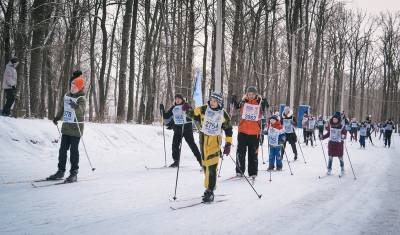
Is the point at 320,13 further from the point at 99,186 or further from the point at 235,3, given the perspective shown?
the point at 99,186

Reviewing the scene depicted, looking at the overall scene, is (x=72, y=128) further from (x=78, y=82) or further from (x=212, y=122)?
(x=212, y=122)

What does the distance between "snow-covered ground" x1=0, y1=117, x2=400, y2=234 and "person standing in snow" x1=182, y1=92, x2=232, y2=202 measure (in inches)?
17.2

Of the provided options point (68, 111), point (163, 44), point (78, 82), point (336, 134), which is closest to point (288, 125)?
point (336, 134)

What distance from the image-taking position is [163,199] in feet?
21.2

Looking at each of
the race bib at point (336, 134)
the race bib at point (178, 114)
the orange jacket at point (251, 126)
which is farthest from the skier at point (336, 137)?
the race bib at point (178, 114)

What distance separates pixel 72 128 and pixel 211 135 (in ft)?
10.1

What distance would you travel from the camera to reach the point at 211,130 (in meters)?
6.46

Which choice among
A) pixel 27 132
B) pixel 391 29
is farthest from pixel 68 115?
pixel 391 29

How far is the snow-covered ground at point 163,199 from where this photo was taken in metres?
4.91

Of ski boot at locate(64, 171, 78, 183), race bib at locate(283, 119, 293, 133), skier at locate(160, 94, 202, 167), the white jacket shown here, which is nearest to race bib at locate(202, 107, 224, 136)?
ski boot at locate(64, 171, 78, 183)

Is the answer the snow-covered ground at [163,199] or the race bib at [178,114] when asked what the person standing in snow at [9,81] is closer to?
the snow-covered ground at [163,199]

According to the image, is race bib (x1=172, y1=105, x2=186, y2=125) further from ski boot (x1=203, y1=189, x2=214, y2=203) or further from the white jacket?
the white jacket

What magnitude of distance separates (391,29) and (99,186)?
169ft

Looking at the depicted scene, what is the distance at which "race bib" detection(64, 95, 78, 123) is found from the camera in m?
7.61
